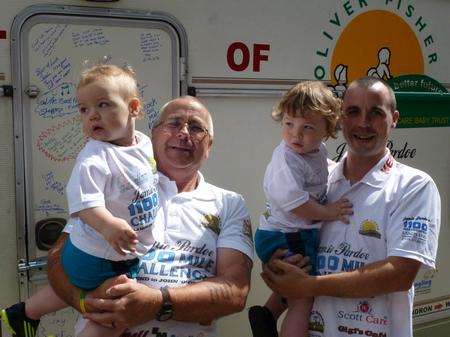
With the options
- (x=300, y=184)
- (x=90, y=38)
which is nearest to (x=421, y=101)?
(x=300, y=184)

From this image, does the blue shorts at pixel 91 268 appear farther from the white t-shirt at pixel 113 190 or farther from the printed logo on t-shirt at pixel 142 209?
the printed logo on t-shirt at pixel 142 209

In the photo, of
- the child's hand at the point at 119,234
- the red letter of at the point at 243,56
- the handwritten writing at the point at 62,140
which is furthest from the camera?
the red letter of at the point at 243,56

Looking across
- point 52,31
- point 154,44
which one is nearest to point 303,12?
point 154,44

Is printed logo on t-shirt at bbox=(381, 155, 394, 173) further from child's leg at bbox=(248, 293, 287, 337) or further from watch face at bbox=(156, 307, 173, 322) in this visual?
watch face at bbox=(156, 307, 173, 322)

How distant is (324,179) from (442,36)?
190cm

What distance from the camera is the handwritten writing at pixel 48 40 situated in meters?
2.53

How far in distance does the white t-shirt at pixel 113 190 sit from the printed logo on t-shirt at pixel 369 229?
74 centimetres

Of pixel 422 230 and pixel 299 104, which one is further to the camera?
pixel 299 104

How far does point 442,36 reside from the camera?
372 cm

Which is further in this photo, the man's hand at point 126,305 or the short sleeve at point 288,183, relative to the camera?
the short sleeve at point 288,183

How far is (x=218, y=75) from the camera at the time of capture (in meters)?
2.95

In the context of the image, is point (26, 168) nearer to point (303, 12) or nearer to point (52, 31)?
point (52, 31)

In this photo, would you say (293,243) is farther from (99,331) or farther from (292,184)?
(99,331)

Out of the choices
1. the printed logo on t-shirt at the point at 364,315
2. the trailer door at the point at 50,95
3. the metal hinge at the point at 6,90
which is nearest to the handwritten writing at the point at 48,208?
the trailer door at the point at 50,95
